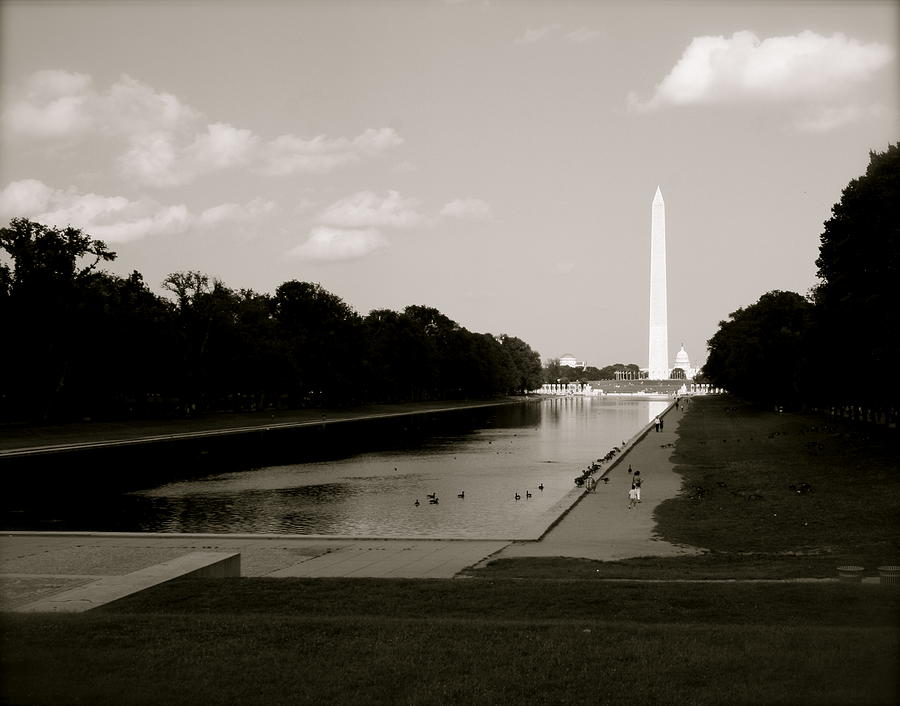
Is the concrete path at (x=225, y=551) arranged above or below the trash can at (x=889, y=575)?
below

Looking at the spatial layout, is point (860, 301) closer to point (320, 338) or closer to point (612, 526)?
point (612, 526)

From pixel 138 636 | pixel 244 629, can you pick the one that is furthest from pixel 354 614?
pixel 138 636

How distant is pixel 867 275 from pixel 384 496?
25214 mm

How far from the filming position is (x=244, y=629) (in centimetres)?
1125

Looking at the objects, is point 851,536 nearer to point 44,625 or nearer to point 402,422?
point 44,625

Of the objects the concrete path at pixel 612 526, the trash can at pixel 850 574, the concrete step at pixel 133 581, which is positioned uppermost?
the trash can at pixel 850 574

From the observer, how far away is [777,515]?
27.5 meters

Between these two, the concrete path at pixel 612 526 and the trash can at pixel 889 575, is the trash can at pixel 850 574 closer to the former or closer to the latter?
the trash can at pixel 889 575

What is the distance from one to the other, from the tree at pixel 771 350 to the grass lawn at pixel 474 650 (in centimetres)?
7449

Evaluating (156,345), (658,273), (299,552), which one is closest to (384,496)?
(299,552)

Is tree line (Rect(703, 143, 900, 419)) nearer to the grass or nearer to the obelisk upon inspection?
the grass

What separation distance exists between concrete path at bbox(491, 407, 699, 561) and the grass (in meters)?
0.70

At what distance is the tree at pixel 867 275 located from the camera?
38.2 meters

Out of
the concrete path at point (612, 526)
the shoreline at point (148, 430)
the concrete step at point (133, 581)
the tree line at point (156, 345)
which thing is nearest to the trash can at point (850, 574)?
the concrete path at point (612, 526)
